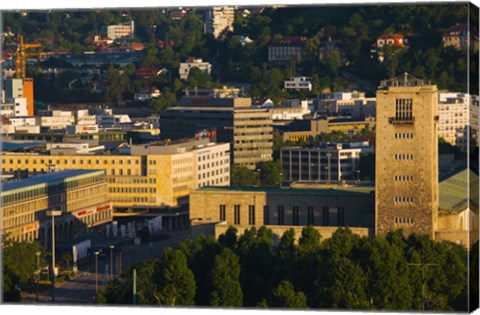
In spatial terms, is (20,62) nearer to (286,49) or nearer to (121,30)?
(286,49)

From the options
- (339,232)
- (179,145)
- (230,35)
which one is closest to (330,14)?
(230,35)

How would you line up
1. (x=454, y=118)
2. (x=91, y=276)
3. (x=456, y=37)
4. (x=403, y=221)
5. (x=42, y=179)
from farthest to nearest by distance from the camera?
1. (x=456, y=37)
2. (x=454, y=118)
3. (x=42, y=179)
4. (x=91, y=276)
5. (x=403, y=221)

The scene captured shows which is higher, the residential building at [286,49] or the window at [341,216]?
the residential building at [286,49]

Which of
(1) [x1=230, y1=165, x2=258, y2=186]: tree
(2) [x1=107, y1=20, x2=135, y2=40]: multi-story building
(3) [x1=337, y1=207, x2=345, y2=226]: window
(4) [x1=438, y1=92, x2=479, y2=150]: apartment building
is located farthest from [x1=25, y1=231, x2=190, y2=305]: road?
(2) [x1=107, y1=20, x2=135, y2=40]: multi-story building

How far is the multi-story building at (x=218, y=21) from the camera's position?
13562 cm

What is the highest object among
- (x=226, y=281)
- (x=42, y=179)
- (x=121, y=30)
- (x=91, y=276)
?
(x=121, y=30)

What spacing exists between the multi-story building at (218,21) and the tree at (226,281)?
3448 inches

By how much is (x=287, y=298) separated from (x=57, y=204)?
67.5 feet

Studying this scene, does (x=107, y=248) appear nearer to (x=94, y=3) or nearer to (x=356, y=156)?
(x=94, y=3)

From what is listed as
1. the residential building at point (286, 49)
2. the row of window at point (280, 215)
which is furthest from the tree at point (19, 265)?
the residential building at point (286, 49)

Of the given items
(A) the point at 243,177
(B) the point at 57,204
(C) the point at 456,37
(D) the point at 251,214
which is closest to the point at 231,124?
(A) the point at 243,177

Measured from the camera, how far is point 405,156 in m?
52.8

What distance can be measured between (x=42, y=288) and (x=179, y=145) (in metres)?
24.1

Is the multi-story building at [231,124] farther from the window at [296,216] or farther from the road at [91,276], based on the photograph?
the window at [296,216]
